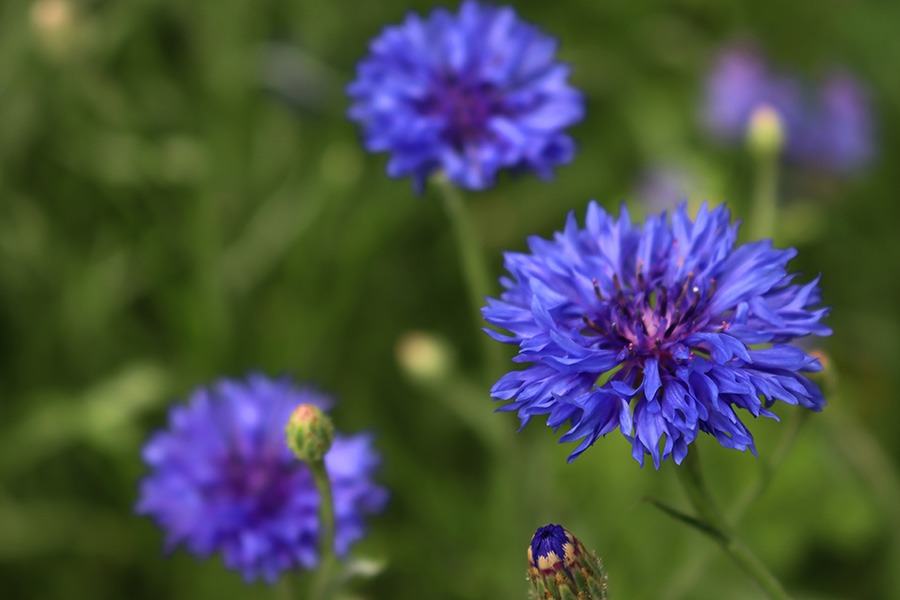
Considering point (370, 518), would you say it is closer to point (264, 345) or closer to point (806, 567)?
point (264, 345)

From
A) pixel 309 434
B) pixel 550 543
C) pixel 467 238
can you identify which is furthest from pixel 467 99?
pixel 550 543

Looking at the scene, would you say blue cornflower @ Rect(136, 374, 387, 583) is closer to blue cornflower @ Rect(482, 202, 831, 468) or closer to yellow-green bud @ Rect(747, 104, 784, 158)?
blue cornflower @ Rect(482, 202, 831, 468)

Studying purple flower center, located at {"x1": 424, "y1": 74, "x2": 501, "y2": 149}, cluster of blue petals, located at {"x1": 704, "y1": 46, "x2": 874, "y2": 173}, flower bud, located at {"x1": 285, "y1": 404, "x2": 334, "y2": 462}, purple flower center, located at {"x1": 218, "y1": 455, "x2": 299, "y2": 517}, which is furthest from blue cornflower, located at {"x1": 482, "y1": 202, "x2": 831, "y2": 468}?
cluster of blue petals, located at {"x1": 704, "y1": 46, "x2": 874, "y2": 173}

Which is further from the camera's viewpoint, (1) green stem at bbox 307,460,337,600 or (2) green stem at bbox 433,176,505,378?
(2) green stem at bbox 433,176,505,378

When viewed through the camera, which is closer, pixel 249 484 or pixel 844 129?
pixel 249 484

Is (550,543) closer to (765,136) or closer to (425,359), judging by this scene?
(425,359)

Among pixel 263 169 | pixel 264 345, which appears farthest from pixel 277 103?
pixel 264 345
